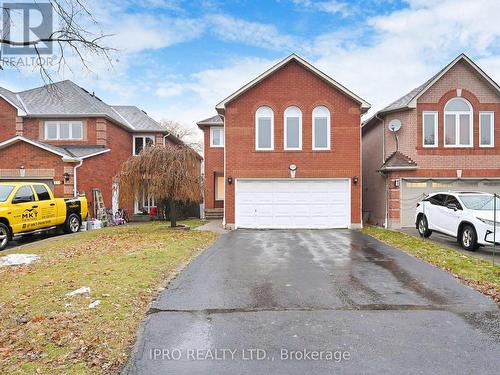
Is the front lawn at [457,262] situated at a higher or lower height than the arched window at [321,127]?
lower

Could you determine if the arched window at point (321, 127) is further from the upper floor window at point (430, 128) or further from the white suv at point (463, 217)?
the white suv at point (463, 217)

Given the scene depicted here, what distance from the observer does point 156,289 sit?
7039 millimetres

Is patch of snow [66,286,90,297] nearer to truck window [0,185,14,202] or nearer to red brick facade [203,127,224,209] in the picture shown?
truck window [0,185,14,202]

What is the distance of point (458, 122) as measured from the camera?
713 inches

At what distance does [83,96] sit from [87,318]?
22.6 m

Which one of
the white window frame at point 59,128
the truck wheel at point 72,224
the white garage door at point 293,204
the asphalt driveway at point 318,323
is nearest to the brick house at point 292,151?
the white garage door at point 293,204

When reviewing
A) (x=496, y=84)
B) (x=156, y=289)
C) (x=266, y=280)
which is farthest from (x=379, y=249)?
(x=496, y=84)

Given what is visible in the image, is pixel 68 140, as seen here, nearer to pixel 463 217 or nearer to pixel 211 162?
pixel 211 162

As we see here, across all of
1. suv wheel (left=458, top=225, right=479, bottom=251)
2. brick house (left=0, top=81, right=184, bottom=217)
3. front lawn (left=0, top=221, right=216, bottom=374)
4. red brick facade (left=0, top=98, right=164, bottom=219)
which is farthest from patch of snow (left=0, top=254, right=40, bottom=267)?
suv wheel (left=458, top=225, right=479, bottom=251)

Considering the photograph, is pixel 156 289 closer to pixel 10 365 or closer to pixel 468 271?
pixel 10 365

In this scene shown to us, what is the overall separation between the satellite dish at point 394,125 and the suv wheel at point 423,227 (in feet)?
15.8

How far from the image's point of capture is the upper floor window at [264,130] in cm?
1814

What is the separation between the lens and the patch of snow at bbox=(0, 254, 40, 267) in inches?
386

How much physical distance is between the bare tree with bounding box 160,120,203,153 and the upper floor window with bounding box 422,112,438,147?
46.4 meters
